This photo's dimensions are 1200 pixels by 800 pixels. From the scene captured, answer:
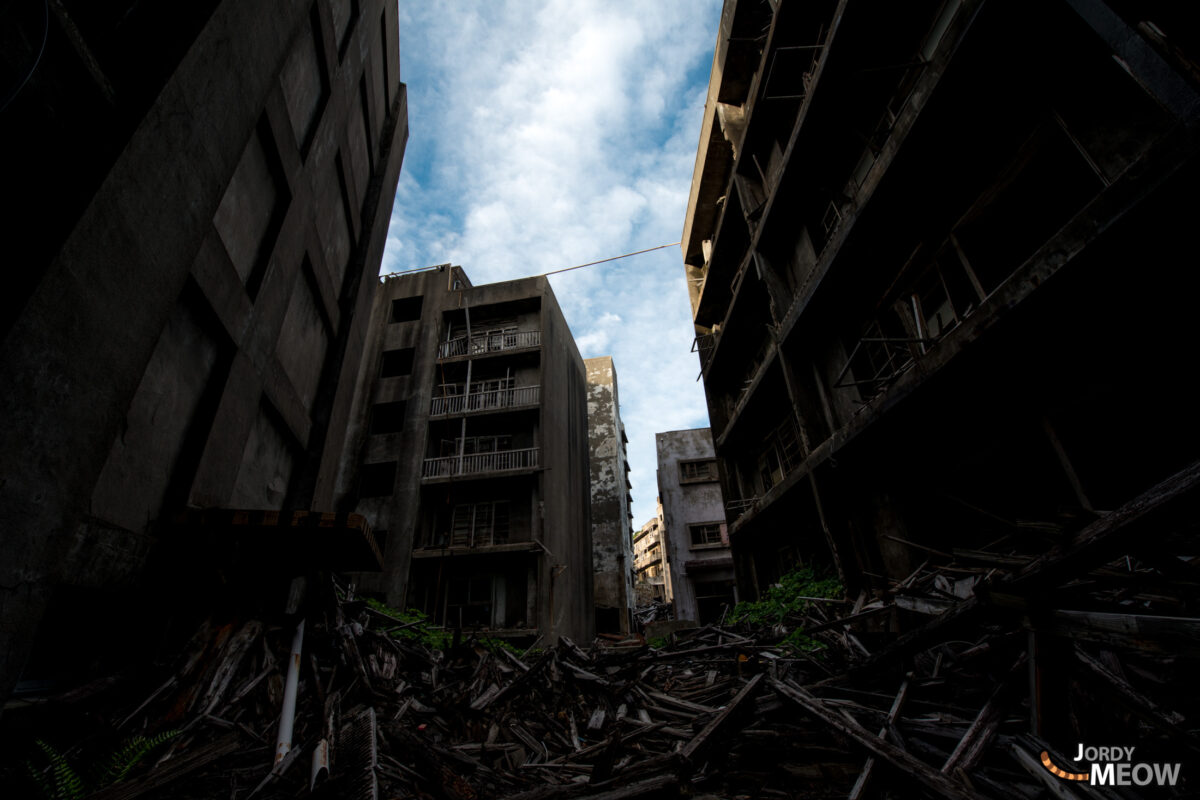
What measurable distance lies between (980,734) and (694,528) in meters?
25.5

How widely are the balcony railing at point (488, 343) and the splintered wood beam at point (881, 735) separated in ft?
65.3

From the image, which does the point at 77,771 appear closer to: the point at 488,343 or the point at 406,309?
the point at 488,343

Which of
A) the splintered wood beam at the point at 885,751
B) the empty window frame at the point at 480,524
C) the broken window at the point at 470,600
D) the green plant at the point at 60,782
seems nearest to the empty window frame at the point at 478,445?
the empty window frame at the point at 480,524

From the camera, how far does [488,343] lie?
23156 mm

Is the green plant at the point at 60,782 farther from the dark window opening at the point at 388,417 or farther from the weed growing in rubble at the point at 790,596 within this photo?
the dark window opening at the point at 388,417

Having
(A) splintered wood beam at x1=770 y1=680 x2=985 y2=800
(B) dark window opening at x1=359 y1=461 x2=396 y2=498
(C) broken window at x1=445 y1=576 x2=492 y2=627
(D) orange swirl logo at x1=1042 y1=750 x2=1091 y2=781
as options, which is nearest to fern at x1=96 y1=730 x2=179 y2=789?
(A) splintered wood beam at x1=770 y1=680 x2=985 y2=800

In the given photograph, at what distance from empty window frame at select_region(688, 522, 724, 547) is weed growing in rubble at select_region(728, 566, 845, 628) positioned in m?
14.1

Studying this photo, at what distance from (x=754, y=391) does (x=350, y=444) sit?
1724 cm

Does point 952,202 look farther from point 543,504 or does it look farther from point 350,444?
point 350,444

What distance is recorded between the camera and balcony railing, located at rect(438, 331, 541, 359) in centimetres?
2312

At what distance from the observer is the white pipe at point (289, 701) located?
434 cm

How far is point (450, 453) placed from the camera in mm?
21469

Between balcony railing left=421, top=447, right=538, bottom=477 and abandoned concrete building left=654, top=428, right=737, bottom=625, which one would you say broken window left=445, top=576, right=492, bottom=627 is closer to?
balcony railing left=421, top=447, right=538, bottom=477

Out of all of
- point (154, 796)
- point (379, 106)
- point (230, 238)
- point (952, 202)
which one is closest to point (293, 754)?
point (154, 796)
